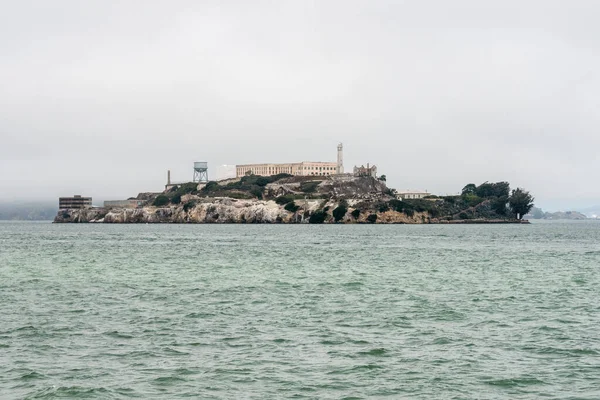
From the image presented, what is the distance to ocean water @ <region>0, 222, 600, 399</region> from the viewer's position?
21.4m

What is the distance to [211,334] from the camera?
94.8 feet

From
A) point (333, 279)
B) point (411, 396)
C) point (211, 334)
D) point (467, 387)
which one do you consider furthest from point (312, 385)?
point (333, 279)

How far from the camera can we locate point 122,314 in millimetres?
34000

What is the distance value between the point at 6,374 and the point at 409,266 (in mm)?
45977

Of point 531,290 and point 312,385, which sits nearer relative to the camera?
point 312,385

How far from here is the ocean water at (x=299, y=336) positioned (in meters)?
21.4

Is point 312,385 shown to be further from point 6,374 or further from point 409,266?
point 409,266

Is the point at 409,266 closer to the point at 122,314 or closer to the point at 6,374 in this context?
the point at 122,314

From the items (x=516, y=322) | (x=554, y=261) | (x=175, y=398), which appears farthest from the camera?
(x=554, y=261)

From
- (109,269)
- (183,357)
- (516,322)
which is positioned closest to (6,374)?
(183,357)

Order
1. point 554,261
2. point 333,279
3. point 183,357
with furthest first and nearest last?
point 554,261 → point 333,279 → point 183,357

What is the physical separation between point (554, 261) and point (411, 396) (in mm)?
55050

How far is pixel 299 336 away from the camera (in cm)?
2844

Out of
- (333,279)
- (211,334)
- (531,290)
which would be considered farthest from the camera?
(333,279)
